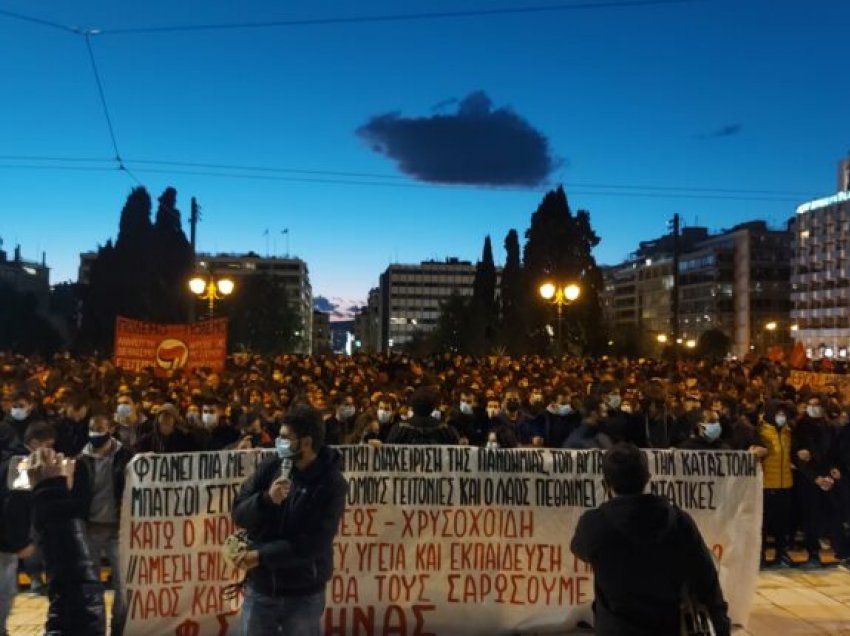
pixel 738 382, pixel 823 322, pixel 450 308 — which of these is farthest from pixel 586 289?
pixel 823 322

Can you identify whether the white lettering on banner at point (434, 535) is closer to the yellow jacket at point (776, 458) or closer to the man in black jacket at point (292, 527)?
the man in black jacket at point (292, 527)

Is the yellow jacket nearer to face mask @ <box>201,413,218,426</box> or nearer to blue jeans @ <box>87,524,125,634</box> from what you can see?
face mask @ <box>201,413,218,426</box>

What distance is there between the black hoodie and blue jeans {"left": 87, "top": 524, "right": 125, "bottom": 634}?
12.3 feet

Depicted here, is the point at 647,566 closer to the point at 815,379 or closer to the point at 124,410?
the point at 124,410

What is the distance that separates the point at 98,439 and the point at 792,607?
19.1 ft

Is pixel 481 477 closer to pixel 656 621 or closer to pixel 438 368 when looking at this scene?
pixel 656 621

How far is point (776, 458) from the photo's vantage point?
27.1ft

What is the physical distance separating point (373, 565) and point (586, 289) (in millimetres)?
41512

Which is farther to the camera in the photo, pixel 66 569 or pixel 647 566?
pixel 66 569

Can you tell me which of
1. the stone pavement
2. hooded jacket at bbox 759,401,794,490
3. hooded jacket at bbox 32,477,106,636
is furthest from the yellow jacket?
hooded jacket at bbox 32,477,106,636

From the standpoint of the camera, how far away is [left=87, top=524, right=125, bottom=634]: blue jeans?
5.57 m

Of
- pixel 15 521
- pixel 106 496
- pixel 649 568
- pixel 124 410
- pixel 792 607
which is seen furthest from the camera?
pixel 124 410

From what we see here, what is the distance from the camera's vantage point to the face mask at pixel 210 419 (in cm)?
905

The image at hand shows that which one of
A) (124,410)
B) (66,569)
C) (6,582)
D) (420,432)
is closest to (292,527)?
(66,569)
